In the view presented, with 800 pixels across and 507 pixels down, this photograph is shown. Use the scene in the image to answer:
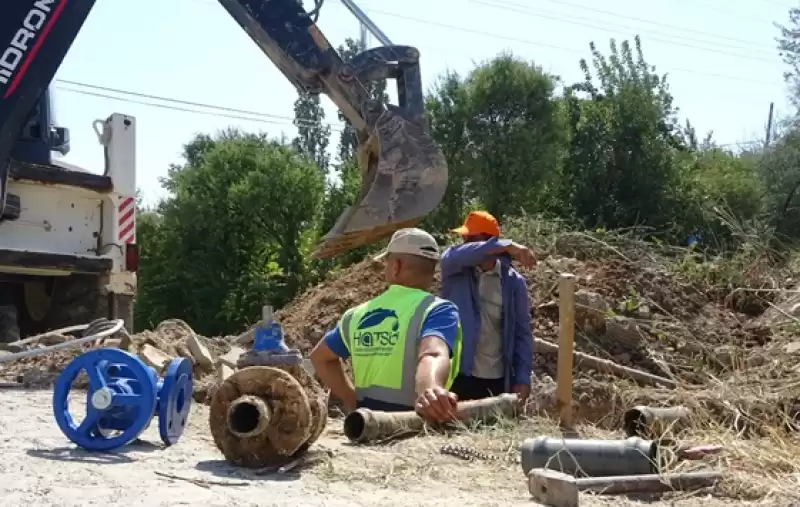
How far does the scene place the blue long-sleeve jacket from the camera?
17.9ft

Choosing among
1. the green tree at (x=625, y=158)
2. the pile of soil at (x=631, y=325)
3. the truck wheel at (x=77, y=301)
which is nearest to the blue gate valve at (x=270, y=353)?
the pile of soil at (x=631, y=325)

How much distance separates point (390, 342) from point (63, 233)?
464cm

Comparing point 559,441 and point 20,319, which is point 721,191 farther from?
point 559,441

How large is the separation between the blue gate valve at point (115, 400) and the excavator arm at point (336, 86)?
3731mm

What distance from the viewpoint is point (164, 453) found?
150 inches

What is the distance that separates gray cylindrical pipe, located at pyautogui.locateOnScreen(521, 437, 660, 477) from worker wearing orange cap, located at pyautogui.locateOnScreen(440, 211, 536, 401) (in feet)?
6.72

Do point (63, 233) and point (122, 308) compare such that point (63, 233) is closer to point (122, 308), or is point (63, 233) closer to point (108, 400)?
point (122, 308)

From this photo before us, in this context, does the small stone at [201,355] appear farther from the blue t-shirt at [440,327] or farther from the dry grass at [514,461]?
the blue t-shirt at [440,327]

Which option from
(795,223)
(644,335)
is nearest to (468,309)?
(644,335)

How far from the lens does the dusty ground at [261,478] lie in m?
2.88

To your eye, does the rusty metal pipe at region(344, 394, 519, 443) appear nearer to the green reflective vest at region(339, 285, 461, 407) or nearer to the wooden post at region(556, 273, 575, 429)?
the green reflective vest at region(339, 285, 461, 407)

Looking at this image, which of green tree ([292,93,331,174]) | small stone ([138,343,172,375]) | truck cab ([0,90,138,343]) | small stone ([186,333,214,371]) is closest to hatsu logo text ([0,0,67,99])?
truck cab ([0,90,138,343])

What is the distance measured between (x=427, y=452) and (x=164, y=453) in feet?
3.23

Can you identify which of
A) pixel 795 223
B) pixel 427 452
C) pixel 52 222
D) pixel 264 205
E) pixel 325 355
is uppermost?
pixel 264 205
